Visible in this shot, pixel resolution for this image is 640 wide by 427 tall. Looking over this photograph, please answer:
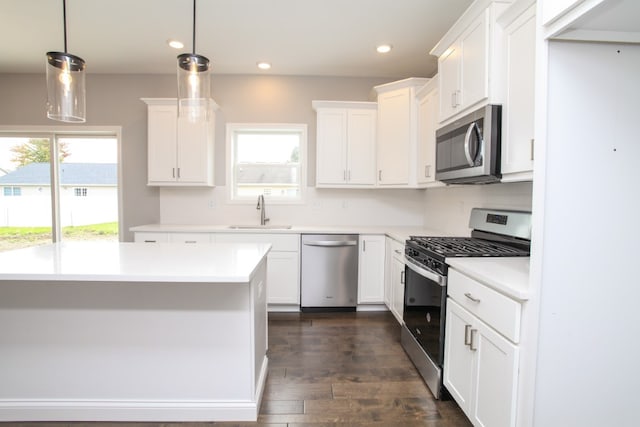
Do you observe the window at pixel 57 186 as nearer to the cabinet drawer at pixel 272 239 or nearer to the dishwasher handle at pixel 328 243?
the cabinet drawer at pixel 272 239

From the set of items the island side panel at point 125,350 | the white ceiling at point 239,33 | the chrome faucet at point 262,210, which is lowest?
the island side panel at point 125,350

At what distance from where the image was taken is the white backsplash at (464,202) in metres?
2.15

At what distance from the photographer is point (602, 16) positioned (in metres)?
1.04

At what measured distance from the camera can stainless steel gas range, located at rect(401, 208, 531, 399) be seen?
1.88 metres

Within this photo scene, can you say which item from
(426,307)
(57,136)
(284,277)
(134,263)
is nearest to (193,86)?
(134,263)

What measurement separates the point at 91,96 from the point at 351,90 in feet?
10.4

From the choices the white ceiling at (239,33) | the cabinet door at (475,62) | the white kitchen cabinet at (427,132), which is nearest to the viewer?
the cabinet door at (475,62)

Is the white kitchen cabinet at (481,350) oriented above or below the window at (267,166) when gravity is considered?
below

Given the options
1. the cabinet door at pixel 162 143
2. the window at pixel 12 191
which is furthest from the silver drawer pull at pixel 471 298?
the window at pixel 12 191

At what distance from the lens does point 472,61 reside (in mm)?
2014

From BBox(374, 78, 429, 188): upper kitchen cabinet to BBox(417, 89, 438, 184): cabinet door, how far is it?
0.18ft

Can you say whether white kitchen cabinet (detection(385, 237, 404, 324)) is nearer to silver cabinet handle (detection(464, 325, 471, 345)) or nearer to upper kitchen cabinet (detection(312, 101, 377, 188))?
upper kitchen cabinet (detection(312, 101, 377, 188))

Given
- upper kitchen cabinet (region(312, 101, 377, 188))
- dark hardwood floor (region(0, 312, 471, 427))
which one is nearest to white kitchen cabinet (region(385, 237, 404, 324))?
dark hardwood floor (region(0, 312, 471, 427))

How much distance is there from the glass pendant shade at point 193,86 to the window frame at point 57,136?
2.57m
